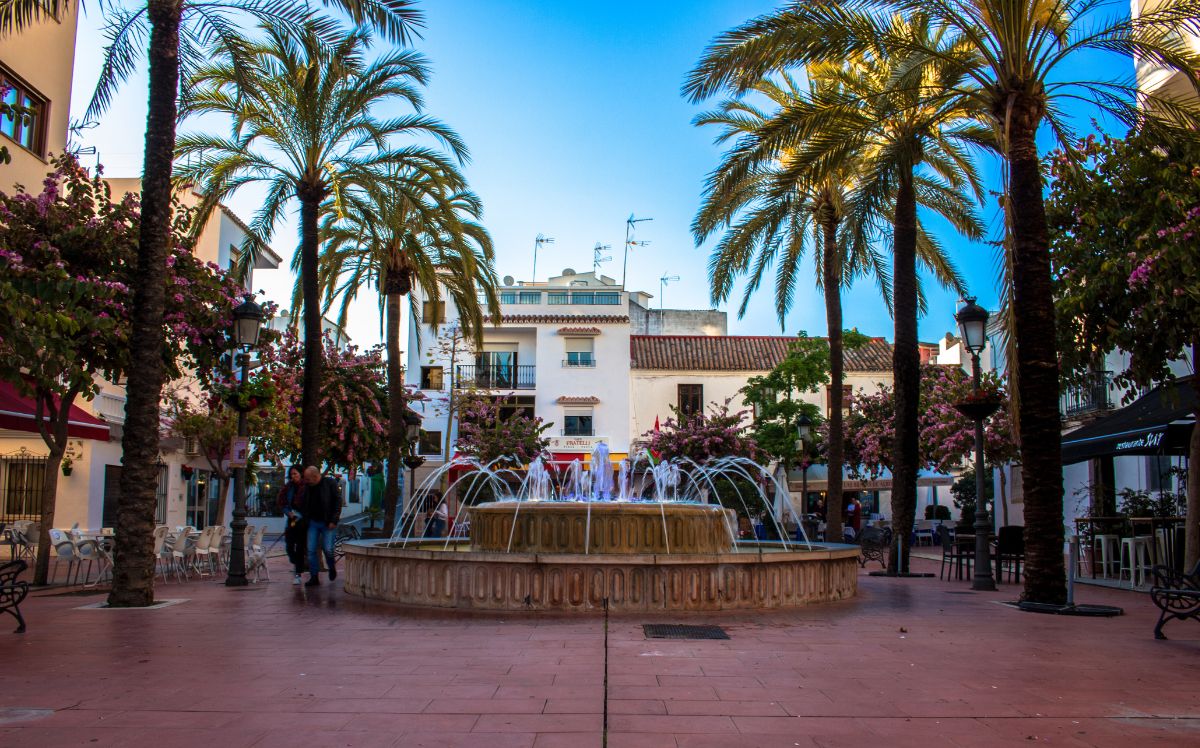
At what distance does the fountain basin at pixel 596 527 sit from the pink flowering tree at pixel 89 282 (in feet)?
19.5

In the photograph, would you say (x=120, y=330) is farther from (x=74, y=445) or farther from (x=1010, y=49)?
(x=1010, y=49)

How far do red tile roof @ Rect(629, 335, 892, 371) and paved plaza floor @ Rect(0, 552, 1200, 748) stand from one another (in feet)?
119

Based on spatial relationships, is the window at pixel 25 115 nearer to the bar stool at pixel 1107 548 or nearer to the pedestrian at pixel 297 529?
the pedestrian at pixel 297 529

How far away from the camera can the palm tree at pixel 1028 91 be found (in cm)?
1170

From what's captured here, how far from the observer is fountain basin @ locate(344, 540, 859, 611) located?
34.3 feet

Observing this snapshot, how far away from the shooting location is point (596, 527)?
11695 mm

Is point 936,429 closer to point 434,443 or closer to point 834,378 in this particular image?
point 834,378

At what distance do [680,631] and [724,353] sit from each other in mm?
39278

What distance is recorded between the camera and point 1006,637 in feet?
30.4

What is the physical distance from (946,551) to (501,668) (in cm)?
1400

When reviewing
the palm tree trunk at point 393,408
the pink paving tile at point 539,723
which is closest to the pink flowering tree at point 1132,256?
the pink paving tile at point 539,723

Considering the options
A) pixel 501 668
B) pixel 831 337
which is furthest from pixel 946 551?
pixel 501 668

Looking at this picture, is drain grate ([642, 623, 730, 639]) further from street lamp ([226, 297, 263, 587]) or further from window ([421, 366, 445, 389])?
window ([421, 366, 445, 389])

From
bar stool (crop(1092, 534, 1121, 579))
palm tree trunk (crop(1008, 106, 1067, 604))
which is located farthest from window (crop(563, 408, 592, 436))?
palm tree trunk (crop(1008, 106, 1067, 604))
